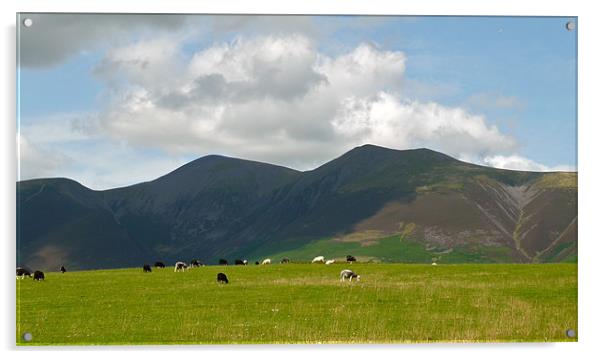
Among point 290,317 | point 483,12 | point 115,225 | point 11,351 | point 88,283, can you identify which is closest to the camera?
point 11,351

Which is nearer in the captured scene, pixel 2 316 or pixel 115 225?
pixel 2 316

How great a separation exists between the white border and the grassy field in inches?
11.0

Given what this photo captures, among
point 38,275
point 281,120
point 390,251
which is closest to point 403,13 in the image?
point 281,120

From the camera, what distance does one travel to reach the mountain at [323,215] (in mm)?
36625

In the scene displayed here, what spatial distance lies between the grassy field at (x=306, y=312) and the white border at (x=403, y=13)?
0.28 metres

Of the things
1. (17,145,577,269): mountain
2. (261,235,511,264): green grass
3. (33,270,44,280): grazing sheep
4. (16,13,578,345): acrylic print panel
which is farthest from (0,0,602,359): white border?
(261,235,511,264): green grass

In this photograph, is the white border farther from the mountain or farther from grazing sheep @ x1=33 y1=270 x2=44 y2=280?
grazing sheep @ x1=33 y1=270 x2=44 y2=280

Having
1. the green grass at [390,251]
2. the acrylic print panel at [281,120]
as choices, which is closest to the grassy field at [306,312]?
the acrylic print panel at [281,120]

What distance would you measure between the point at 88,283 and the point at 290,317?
45.9ft

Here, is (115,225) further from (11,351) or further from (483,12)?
(483,12)

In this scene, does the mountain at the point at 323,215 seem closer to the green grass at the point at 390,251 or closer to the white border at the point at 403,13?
the green grass at the point at 390,251

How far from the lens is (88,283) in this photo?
29.1 meters

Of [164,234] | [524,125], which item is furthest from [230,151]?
[164,234]

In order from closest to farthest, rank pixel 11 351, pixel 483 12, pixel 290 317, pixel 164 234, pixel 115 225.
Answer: pixel 11 351 → pixel 483 12 → pixel 290 317 → pixel 115 225 → pixel 164 234
